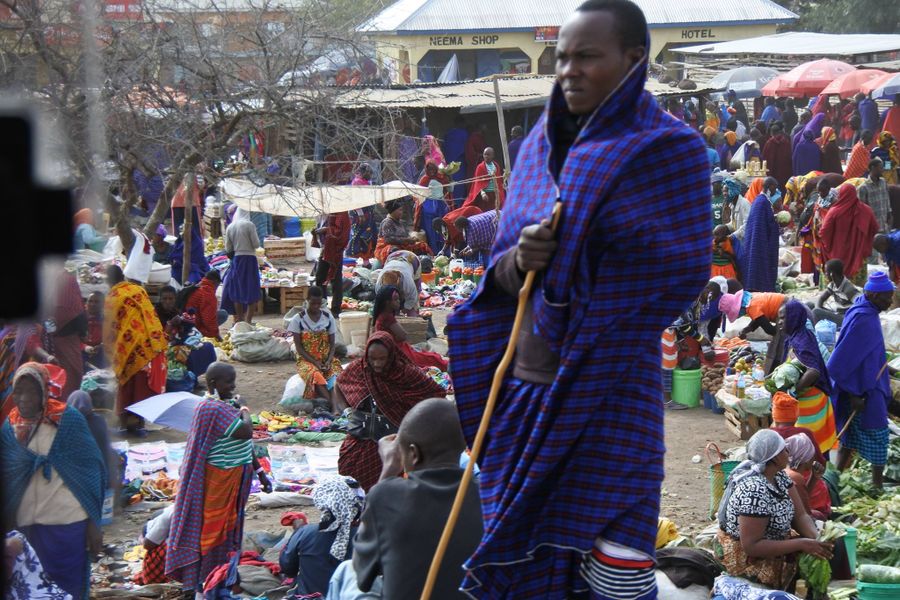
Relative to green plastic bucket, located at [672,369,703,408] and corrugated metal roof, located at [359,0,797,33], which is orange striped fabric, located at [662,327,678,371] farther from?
corrugated metal roof, located at [359,0,797,33]

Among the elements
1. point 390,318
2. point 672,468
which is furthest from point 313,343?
point 672,468

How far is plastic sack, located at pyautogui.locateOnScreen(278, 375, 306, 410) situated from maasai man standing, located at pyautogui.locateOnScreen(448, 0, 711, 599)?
323 inches

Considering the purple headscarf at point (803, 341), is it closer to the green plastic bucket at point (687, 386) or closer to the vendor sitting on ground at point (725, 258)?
the green plastic bucket at point (687, 386)

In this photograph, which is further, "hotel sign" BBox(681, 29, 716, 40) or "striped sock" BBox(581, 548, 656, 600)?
"hotel sign" BBox(681, 29, 716, 40)

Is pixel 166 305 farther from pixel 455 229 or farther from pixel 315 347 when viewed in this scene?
pixel 455 229

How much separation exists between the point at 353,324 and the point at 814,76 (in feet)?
51.3

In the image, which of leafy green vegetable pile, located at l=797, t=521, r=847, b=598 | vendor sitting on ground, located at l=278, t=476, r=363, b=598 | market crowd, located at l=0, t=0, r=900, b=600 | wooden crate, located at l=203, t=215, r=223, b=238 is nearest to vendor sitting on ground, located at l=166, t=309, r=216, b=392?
Answer: market crowd, located at l=0, t=0, r=900, b=600

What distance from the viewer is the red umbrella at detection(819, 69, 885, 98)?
24078 mm

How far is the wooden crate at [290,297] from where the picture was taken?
49.1 feet

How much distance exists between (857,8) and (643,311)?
3783 cm

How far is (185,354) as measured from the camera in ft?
36.3

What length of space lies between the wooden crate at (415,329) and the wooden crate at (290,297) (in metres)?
2.84

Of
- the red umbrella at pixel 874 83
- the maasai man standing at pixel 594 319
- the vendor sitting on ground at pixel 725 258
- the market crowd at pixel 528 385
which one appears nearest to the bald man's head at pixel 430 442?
the market crowd at pixel 528 385

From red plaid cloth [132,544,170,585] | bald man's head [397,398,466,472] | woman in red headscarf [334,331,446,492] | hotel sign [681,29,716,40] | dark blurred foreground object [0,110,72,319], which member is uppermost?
hotel sign [681,29,716,40]
